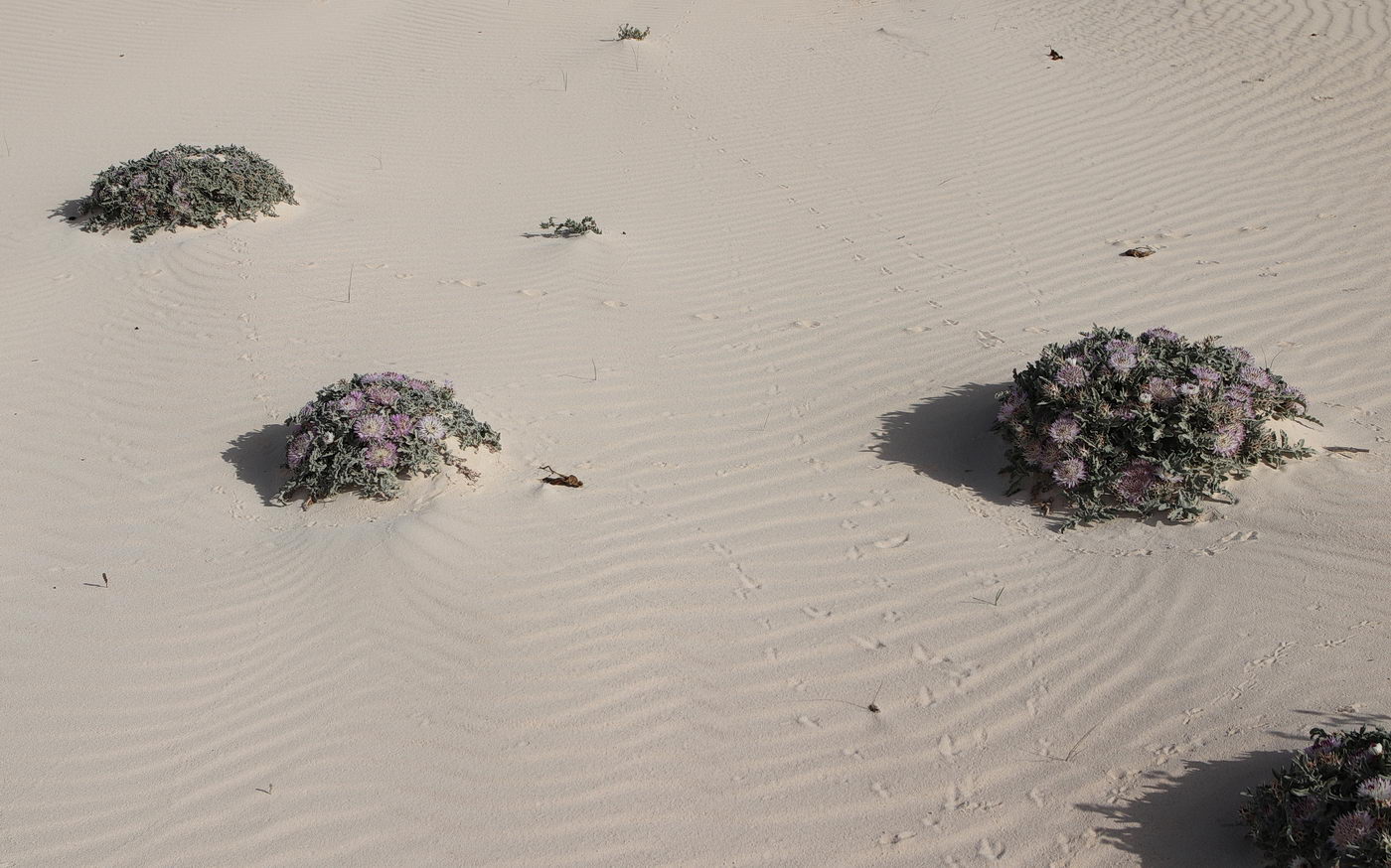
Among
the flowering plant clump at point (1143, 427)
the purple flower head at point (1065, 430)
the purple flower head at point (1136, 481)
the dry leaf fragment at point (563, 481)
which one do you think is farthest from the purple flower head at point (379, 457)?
the purple flower head at point (1136, 481)

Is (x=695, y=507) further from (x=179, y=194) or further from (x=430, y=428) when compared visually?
(x=179, y=194)

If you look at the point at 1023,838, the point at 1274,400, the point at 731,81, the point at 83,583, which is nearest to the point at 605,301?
the point at 83,583

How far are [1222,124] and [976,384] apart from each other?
5897 millimetres

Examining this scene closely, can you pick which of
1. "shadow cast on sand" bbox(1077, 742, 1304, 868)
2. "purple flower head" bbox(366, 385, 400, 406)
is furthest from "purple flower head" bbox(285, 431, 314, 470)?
"shadow cast on sand" bbox(1077, 742, 1304, 868)

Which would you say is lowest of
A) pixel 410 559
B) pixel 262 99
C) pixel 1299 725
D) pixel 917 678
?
pixel 262 99

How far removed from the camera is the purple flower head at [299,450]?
5152mm

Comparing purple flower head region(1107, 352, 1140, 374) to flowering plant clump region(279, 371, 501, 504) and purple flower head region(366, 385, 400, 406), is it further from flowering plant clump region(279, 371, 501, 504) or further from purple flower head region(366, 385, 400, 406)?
purple flower head region(366, 385, 400, 406)

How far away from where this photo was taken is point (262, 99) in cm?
1209

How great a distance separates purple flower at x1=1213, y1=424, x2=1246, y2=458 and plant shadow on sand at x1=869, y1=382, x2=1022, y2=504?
0.87m

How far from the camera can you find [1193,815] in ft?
10.4

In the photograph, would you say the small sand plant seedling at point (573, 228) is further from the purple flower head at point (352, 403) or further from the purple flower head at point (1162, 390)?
the purple flower head at point (1162, 390)

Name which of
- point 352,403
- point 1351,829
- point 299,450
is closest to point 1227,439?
point 1351,829

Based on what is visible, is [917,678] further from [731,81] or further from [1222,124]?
[731,81]

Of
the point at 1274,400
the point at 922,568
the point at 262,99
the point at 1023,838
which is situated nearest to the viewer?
the point at 1023,838
